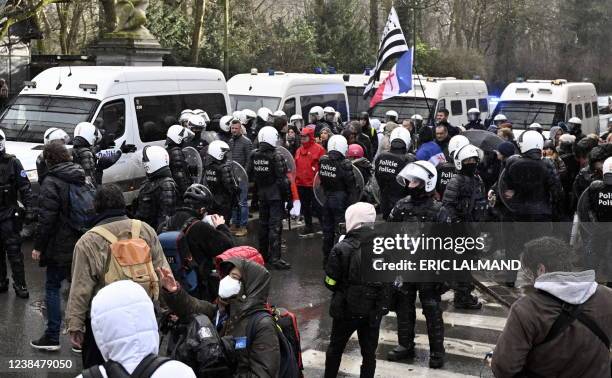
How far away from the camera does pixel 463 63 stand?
40438 mm

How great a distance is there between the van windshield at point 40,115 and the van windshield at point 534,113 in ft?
34.2

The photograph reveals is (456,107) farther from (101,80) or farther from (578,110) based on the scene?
(101,80)

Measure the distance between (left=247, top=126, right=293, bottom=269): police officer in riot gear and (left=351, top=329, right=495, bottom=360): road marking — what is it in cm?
293

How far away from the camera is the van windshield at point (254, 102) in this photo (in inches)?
677

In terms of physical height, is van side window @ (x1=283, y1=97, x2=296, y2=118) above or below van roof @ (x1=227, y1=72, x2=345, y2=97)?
below

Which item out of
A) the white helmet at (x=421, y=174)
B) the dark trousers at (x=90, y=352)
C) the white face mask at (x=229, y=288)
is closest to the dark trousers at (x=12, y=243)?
the dark trousers at (x=90, y=352)

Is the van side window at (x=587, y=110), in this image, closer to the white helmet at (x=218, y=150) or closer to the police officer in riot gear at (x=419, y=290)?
the white helmet at (x=218, y=150)

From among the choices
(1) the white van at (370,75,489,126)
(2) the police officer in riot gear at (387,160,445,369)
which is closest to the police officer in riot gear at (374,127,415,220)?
(2) the police officer in riot gear at (387,160,445,369)

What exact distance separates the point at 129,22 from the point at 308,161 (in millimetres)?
8672

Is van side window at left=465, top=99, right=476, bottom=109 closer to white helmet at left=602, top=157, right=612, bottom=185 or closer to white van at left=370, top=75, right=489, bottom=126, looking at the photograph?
white van at left=370, top=75, right=489, bottom=126

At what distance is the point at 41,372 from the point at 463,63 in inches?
1393

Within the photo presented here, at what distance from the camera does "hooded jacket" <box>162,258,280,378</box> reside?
4.25m

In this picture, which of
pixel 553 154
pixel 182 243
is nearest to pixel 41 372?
pixel 182 243

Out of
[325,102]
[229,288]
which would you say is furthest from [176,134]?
[325,102]
